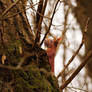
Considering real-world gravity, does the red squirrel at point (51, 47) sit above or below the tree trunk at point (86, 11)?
below

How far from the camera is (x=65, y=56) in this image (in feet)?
15.4

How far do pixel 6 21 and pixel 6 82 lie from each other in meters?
0.45

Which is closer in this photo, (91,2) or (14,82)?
(91,2)

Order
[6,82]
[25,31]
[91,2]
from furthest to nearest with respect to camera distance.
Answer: [25,31], [6,82], [91,2]

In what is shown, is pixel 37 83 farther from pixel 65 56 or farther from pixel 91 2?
pixel 65 56

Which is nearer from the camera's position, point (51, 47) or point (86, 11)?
point (86, 11)

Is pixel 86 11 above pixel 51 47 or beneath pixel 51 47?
above

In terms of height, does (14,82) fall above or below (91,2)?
below

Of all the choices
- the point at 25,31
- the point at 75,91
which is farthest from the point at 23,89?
the point at 75,91

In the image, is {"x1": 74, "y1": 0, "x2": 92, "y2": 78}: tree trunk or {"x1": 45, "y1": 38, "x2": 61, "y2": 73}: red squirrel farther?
{"x1": 45, "y1": 38, "x2": 61, "y2": 73}: red squirrel

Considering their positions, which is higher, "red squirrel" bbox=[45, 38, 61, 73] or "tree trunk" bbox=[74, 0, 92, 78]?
"tree trunk" bbox=[74, 0, 92, 78]

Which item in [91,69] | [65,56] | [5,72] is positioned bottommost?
[65,56]

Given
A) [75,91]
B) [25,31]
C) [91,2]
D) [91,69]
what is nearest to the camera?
[91,2]

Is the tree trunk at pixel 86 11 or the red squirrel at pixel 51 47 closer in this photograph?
the tree trunk at pixel 86 11
